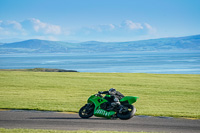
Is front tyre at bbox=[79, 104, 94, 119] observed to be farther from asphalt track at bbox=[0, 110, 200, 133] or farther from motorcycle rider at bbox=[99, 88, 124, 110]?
motorcycle rider at bbox=[99, 88, 124, 110]

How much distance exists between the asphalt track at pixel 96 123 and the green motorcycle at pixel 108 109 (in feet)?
0.74

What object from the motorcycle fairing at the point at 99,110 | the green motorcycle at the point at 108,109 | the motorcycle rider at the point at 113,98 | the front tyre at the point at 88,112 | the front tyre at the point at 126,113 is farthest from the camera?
the front tyre at the point at 88,112

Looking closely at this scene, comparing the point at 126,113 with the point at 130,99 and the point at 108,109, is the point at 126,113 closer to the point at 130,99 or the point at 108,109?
the point at 130,99

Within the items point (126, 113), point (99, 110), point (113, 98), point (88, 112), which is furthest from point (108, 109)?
point (88, 112)

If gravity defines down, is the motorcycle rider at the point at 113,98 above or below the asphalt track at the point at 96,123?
above

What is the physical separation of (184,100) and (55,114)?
943cm

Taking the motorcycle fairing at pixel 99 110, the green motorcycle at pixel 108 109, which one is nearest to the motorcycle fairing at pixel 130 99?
the green motorcycle at pixel 108 109

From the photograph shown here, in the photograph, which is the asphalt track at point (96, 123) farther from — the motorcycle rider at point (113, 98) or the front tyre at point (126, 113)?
the motorcycle rider at point (113, 98)

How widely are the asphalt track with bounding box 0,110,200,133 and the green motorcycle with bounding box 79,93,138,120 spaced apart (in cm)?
23

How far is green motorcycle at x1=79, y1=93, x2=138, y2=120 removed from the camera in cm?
1213

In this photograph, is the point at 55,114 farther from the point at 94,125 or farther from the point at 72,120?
the point at 94,125

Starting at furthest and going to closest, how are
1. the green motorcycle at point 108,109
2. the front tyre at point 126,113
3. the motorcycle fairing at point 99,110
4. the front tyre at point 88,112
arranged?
1. the front tyre at point 88,112
2. the motorcycle fairing at point 99,110
3. the green motorcycle at point 108,109
4. the front tyre at point 126,113

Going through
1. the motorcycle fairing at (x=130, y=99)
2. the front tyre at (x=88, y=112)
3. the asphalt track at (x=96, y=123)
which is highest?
the motorcycle fairing at (x=130, y=99)

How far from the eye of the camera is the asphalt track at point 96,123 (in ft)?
35.8
